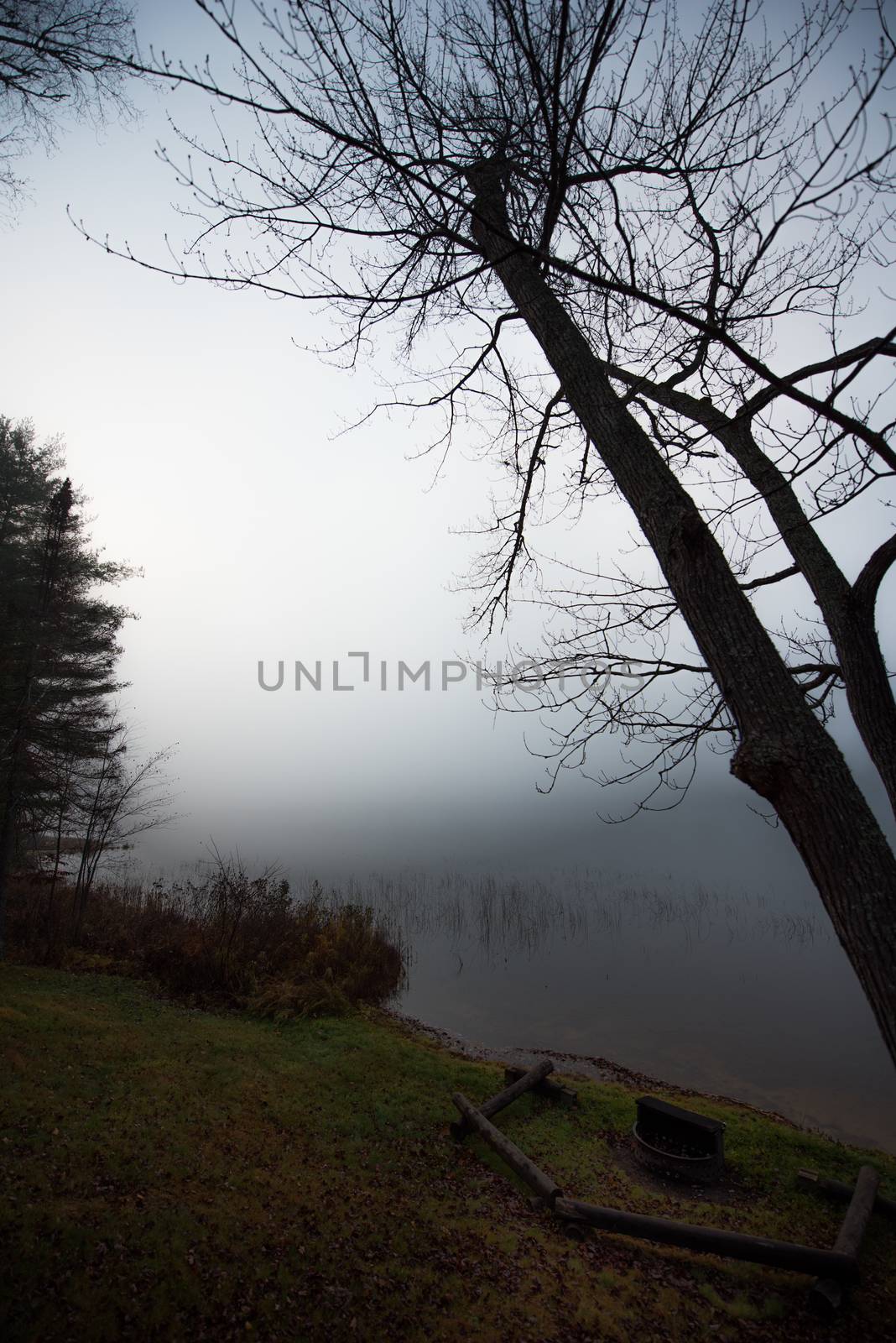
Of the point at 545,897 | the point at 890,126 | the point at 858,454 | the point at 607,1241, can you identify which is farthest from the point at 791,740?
the point at 545,897

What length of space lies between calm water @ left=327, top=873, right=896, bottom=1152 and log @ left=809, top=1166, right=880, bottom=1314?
3.61 metres

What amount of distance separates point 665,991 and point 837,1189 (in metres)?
8.48

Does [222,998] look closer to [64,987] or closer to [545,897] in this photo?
[64,987]

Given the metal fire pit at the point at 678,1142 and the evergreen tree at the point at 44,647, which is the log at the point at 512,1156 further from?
the evergreen tree at the point at 44,647

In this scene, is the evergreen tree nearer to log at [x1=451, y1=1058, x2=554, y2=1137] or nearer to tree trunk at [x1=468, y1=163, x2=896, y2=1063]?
log at [x1=451, y1=1058, x2=554, y2=1137]

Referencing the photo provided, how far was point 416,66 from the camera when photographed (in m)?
2.37

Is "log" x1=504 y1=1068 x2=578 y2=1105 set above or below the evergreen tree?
below

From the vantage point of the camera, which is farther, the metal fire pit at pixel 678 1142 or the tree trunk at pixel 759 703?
the metal fire pit at pixel 678 1142

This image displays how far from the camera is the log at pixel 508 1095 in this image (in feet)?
16.7

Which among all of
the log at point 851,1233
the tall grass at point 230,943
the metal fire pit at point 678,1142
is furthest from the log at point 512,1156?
the tall grass at point 230,943

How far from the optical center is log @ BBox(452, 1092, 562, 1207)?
4.11 m

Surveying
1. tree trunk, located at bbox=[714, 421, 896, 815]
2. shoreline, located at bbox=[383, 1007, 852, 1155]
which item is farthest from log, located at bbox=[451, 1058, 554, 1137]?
tree trunk, located at bbox=[714, 421, 896, 815]

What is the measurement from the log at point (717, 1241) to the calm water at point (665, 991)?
5.00 m

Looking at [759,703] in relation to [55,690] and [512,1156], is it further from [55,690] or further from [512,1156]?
[55,690]
